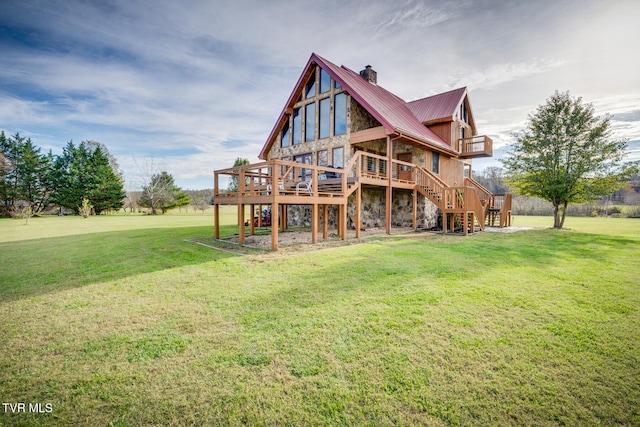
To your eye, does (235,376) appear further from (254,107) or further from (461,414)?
(254,107)

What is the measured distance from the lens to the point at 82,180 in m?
34.8

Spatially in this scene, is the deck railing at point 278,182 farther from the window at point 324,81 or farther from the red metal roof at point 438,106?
the red metal roof at point 438,106

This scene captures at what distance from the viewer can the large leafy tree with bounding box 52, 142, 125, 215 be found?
33.7 meters

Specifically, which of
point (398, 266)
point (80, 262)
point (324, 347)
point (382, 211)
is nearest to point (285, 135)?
point (382, 211)

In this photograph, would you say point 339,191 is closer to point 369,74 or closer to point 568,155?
point 369,74

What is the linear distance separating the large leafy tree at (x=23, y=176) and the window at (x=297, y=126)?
3747cm

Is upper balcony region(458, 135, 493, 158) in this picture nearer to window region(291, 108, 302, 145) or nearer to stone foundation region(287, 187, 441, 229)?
stone foundation region(287, 187, 441, 229)

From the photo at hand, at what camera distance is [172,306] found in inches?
167

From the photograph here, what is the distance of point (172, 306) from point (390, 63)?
688 inches

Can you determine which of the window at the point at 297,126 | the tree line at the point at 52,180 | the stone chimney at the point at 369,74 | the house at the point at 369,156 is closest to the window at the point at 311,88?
the house at the point at 369,156

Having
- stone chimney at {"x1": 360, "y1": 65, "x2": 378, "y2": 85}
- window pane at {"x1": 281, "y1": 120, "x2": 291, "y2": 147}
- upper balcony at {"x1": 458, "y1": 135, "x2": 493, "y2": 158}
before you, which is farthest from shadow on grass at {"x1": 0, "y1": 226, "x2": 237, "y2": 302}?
upper balcony at {"x1": 458, "y1": 135, "x2": 493, "y2": 158}

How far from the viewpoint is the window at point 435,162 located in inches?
651

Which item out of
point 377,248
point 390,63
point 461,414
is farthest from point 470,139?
point 461,414

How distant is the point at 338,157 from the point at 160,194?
119 ft
